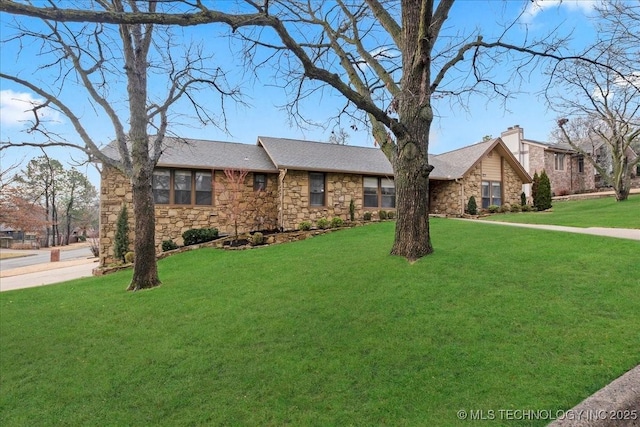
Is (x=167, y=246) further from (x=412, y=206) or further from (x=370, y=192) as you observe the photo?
(x=412, y=206)

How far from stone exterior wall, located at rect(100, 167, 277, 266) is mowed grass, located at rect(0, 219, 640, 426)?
22.3 feet

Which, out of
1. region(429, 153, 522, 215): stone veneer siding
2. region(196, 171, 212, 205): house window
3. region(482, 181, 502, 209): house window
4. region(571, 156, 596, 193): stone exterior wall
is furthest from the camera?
region(571, 156, 596, 193): stone exterior wall

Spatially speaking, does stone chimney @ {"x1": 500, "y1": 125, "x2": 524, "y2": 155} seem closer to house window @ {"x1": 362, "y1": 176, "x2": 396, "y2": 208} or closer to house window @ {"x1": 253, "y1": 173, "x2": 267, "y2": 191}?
house window @ {"x1": 362, "y1": 176, "x2": 396, "y2": 208}

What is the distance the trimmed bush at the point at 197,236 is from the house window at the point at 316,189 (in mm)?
4784

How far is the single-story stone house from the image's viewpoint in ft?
47.5

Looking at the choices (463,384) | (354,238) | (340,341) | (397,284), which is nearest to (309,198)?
(354,238)

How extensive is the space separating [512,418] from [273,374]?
7.31 ft

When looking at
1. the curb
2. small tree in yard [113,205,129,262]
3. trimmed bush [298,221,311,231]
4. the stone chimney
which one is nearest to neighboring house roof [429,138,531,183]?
trimmed bush [298,221,311,231]

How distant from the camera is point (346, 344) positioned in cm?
410

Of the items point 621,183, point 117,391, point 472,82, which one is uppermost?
point 472,82

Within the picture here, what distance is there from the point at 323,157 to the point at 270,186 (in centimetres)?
333

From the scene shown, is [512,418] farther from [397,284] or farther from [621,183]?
[621,183]

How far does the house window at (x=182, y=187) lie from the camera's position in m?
14.6

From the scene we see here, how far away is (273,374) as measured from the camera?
367cm
